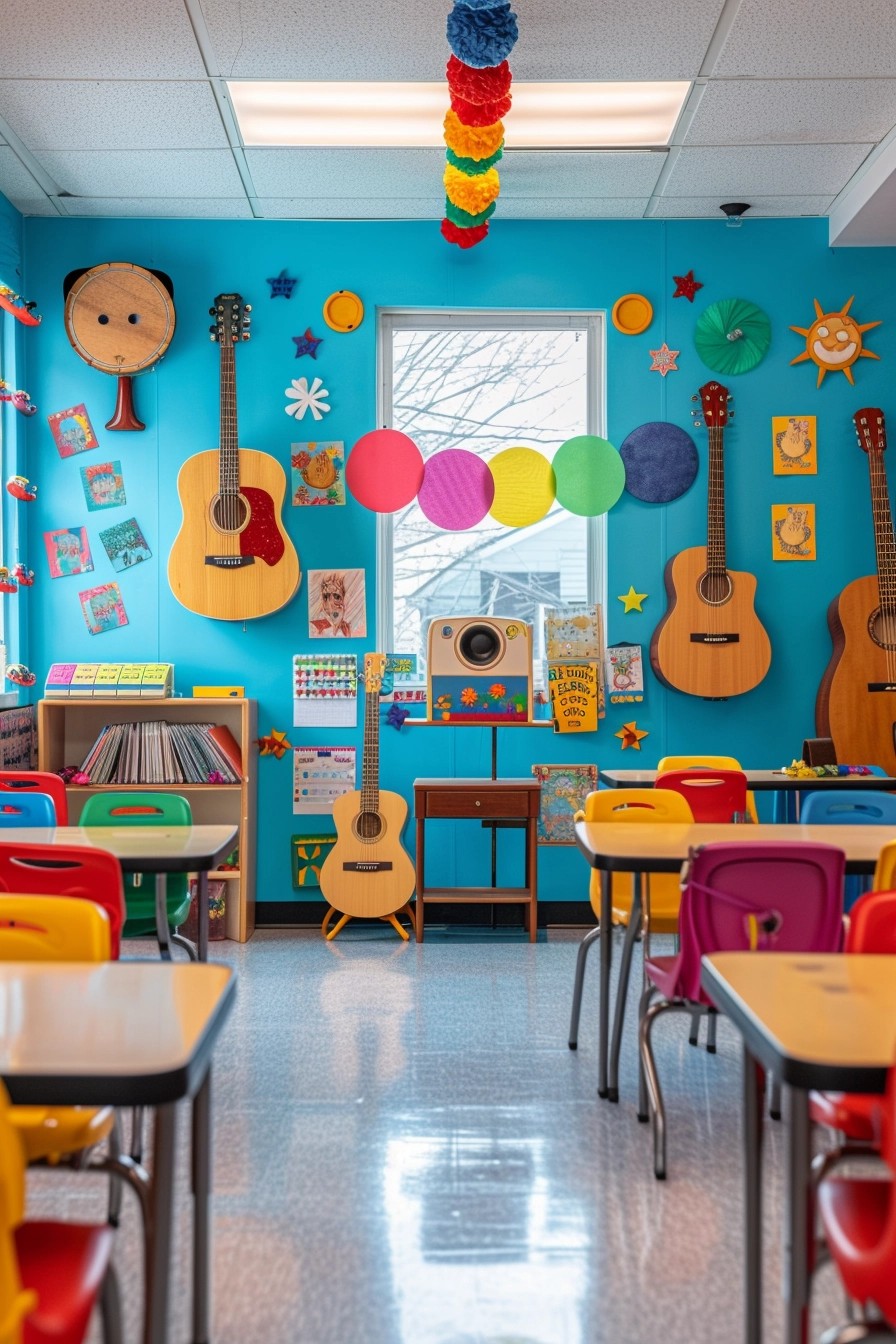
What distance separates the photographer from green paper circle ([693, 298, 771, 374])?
5.28 metres

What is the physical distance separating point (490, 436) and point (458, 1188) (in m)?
3.70

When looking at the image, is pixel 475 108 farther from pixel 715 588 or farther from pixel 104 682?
pixel 104 682

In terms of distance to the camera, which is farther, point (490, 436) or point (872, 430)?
point (490, 436)

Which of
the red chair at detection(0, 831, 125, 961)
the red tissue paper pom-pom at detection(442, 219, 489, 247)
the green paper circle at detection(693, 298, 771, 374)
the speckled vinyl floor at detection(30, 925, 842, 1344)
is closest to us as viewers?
the speckled vinyl floor at detection(30, 925, 842, 1344)

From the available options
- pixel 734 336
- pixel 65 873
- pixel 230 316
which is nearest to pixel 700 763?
pixel 734 336

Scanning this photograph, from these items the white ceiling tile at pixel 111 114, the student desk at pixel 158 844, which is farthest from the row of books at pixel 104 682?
the white ceiling tile at pixel 111 114

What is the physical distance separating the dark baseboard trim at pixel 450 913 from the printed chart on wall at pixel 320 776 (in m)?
0.45

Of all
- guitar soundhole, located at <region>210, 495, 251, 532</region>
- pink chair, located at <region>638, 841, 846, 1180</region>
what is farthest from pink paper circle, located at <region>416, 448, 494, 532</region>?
pink chair, located at <region>638, 841, 846, 1180</region>

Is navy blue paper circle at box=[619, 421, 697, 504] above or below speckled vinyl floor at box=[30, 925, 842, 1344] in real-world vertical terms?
above

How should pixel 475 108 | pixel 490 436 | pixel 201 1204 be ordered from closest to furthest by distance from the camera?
1. pixel 201 1204
2. pixel 475 108
3. pixel 490 436

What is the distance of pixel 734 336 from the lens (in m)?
5.27

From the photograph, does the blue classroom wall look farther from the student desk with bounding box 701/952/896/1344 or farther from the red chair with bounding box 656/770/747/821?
the student desk with bounding box 701/952/896/1344

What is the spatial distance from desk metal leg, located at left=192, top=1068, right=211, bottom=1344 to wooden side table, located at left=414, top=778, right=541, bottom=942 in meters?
3.00

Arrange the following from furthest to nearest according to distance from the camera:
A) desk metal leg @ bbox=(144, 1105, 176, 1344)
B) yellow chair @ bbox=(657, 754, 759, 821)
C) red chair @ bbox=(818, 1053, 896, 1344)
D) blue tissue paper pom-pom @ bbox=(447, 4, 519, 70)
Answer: yellow chair @ bbox=(657, 754, 759, 821), blue tissue paper pom-pom @ bbox=(447, 4, 519, 70), desk metal leg @ bbox=(144, 1105, 176, 1344), red chair @ bbox=(818, 1053, 896, 1344)
